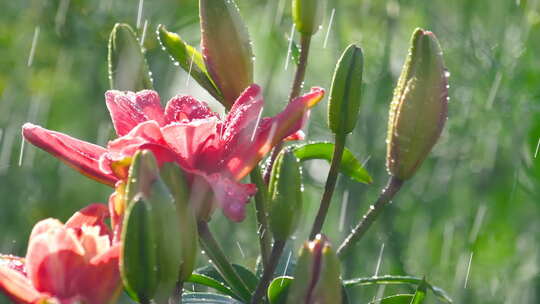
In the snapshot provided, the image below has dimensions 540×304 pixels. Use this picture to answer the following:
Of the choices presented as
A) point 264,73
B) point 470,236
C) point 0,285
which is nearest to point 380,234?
point 470,236

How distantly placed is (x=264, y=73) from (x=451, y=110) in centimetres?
61

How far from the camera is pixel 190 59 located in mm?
1133

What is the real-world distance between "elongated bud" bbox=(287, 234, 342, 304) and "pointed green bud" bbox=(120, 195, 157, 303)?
0.40 ft

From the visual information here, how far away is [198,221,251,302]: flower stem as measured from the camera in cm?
99

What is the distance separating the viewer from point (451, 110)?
2975 mm

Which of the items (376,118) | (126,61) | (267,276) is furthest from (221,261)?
(376,118)

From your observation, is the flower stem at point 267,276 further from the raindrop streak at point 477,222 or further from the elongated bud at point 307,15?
the raindrop streak at point 477,222

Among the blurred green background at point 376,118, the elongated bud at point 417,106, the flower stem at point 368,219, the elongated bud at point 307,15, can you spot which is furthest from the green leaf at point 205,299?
the blurred green background at point 376,118

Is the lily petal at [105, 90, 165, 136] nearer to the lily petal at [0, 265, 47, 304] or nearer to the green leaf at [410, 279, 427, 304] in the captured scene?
the lily petal at [0, 265, 47, 304]

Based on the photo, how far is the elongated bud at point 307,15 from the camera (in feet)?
3.79

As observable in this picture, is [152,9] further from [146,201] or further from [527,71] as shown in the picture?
[146,201]

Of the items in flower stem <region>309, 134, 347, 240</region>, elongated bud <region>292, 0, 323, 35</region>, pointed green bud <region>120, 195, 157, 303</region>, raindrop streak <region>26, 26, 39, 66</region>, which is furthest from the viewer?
raindrop streak <region>26, 26, 39, 66</region>

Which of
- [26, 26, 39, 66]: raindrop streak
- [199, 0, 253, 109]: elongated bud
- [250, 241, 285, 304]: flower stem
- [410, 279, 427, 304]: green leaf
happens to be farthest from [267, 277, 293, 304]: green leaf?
[26, 26, 39, 66]: raindrop streak

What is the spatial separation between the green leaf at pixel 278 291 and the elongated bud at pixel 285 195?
5 cm
